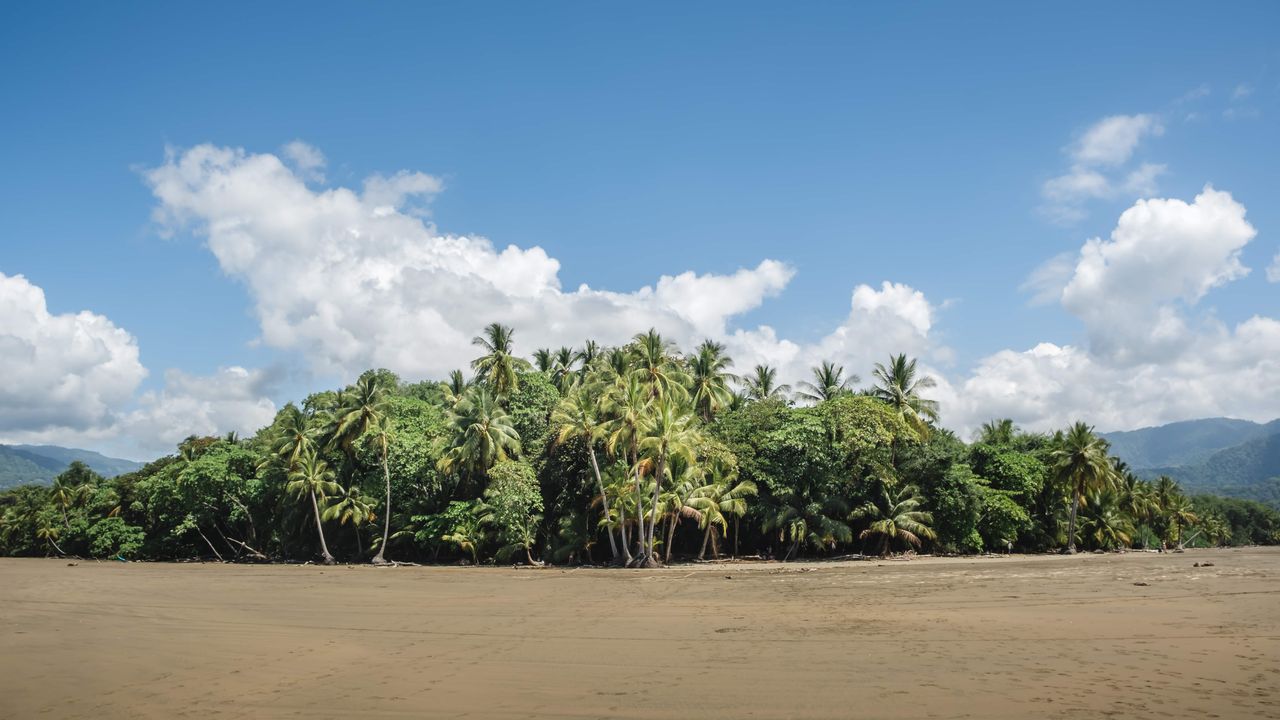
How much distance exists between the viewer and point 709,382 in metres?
48.4

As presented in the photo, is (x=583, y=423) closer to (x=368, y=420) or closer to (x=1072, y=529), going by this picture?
(x=368, y=420)

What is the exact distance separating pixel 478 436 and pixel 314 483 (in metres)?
12.0

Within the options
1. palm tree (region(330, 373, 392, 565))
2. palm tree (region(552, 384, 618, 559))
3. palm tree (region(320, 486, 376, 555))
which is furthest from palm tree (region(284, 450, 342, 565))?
palm tree (region(552, 384, 618, 559))

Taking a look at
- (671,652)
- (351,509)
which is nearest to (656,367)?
(351,509)

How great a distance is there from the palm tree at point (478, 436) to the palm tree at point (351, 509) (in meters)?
7.19

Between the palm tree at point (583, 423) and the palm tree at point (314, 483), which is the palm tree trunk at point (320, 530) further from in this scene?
the palm tree at point (583, 423)

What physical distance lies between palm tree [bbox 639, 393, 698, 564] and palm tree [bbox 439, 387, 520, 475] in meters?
9.49

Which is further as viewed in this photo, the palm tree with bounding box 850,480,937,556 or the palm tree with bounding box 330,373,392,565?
the palm tree with bounding box 330,373,392,565

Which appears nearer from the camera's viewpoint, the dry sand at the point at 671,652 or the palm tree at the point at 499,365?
the dry sand at the point at 671,652

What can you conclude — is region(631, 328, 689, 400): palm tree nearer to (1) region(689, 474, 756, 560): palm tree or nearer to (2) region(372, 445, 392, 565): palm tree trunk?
(1) region(689, 474, 756, 560): palm tree

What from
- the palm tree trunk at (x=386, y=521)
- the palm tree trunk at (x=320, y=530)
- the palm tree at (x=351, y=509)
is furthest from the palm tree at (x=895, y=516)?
the palm tree trunk at (x=320, y=530)

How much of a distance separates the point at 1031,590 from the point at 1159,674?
1095cm

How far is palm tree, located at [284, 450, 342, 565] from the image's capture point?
144ft

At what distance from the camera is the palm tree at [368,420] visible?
141 feet
